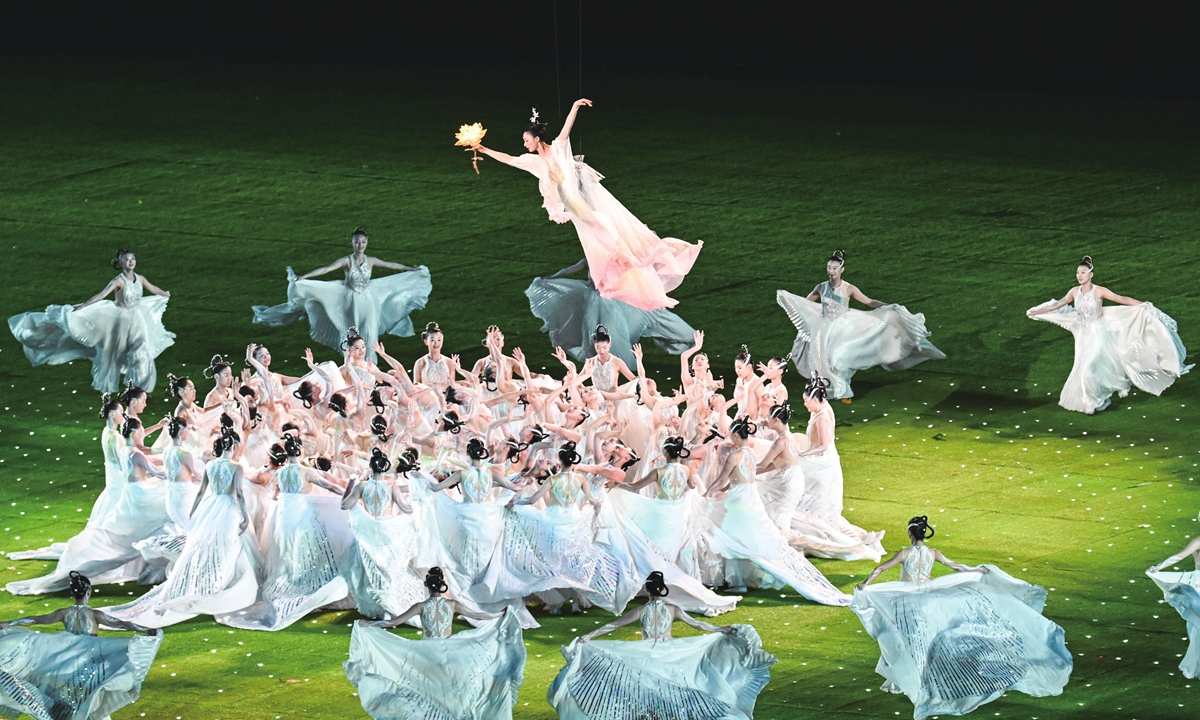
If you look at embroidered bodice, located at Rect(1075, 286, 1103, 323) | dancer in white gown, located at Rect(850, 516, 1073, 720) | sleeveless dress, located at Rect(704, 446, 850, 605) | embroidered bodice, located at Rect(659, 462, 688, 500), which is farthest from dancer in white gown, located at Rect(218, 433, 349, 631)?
embroidered bodice, located at Rect(1075, 286, 1103, 323)

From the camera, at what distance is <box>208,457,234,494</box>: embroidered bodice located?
14.7 metres

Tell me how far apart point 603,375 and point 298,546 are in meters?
3.64

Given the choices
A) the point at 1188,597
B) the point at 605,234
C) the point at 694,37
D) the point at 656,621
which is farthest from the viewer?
the point at 694,37

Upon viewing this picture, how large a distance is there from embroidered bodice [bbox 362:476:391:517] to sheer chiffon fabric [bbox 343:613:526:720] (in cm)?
220

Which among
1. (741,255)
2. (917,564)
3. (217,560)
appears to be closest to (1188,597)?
(917,564)

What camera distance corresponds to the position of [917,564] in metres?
13.1

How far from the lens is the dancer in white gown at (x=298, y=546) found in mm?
14719

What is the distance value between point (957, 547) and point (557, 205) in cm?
387

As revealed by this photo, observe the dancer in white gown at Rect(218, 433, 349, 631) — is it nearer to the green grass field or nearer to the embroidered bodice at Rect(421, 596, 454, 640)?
the green grass field

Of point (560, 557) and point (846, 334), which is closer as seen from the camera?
point (560, 557)

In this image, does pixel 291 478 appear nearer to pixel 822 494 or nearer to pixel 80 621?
pixel 80 621

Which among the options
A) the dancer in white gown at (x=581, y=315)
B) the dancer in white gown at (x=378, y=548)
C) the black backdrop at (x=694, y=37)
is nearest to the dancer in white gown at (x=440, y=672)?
the dancer in white gown at (x=378, y=548)

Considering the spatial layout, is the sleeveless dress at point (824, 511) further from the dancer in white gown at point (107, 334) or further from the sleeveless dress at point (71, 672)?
the dancer in white gown at point (107, 334)

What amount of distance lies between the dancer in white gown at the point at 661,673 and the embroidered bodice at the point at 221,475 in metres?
3.50
